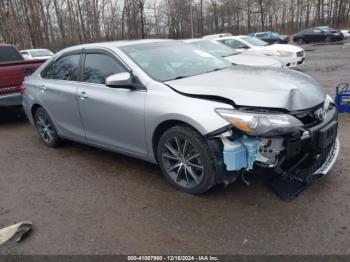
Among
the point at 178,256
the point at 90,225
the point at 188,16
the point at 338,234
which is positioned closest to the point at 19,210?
the point at 90,225

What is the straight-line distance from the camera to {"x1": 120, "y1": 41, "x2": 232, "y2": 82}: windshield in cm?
396

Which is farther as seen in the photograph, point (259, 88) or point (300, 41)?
point (300, 41)

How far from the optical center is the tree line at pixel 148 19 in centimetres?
3538

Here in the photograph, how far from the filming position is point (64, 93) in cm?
475

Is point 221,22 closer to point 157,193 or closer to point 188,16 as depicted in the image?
point 188,16

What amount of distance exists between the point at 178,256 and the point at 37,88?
388cm

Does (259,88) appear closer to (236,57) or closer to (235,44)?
(236,57)

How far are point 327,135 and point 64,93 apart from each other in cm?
343

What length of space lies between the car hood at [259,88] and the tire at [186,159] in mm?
458

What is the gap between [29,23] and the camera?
114ft

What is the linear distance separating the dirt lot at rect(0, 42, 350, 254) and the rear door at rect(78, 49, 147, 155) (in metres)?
0.47

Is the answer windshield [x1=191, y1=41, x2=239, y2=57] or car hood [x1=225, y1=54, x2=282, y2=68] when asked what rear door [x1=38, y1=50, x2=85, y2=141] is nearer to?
car hood [x1=225, y1=54, x2=282, y2=68]

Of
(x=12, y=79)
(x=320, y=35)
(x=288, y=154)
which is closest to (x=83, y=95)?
(x=288, y=154)

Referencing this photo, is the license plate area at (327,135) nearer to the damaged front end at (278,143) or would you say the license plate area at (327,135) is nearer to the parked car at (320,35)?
the damaged front end at (278,143)
